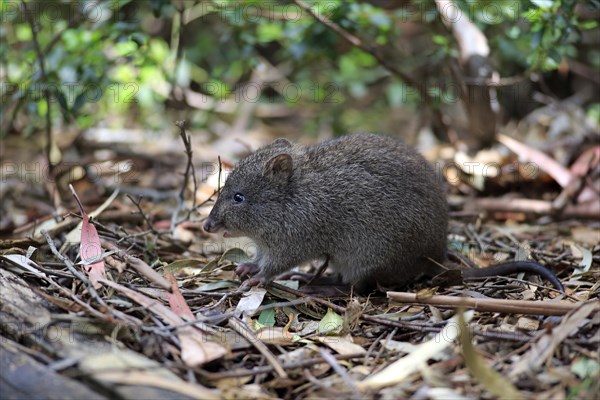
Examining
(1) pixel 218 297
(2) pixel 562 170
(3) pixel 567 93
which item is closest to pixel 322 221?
(1) pixel 218 297

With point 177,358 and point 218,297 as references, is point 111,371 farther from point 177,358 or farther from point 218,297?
point 218,297

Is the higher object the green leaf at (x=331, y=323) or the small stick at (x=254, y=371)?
the small stick at (x=254, y=371)

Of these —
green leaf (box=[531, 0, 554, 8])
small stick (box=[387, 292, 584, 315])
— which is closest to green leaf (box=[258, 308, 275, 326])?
small stick (box=[387, 292, 584, 315])

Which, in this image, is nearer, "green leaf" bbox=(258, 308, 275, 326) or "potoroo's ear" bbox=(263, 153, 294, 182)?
"green leaf" bbox=(258, 308, 275, 326)

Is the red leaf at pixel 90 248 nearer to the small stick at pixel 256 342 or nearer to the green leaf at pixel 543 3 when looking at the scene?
the small stick at pixel 256 342

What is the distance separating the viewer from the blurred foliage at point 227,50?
6.96m

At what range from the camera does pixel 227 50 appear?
8688 millimetres

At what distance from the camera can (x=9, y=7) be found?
7953 mm

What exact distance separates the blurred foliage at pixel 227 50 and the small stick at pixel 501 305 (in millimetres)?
2994

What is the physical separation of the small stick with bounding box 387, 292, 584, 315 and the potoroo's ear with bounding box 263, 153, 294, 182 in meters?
1.70

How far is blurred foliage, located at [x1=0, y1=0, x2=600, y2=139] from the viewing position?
696 centimetres

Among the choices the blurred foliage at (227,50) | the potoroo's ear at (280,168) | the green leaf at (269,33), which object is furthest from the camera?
the green leaf at (269,33)

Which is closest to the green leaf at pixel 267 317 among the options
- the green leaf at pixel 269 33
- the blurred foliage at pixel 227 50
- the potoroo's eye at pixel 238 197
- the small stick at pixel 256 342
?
the small stick at pixel 256 342

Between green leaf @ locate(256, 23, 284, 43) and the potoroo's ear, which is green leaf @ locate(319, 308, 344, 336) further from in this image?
green leaf @ locate(256, 23, 284, 43)
